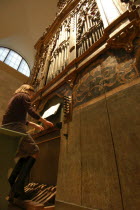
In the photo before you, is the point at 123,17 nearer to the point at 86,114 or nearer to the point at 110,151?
the point at 86,114

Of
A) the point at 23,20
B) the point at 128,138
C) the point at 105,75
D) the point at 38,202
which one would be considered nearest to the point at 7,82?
the point at 23,20

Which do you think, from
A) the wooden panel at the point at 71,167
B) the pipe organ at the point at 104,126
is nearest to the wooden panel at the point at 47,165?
the pipe organ at the point at 104,126

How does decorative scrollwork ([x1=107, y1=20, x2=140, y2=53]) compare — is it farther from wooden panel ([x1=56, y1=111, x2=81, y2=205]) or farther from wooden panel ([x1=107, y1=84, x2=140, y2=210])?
wooden panel ([x1=56, y1=111, x2=81, y2=205])

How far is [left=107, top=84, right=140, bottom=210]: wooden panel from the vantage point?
1085mm

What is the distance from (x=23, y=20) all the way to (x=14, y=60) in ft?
8.44

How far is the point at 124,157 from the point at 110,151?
162mm

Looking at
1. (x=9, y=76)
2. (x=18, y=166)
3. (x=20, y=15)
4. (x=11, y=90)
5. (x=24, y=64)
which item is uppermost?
(x=20, y=15)

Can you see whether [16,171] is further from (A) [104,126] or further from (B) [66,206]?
(A) [104,126]

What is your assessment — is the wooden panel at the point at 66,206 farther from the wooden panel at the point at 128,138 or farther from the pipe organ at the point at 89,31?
the pipe organ at the point at 89,31

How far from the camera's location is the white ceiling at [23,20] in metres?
7.05

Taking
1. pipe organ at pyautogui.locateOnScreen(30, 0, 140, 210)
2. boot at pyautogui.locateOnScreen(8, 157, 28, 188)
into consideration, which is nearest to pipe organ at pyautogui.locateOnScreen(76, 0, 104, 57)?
pipe organ at pyautogui.locateOnScreen(30, 0, 140, 210)

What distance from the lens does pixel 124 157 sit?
4.06 ft

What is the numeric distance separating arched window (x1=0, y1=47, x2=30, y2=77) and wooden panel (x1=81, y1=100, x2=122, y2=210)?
8267mm

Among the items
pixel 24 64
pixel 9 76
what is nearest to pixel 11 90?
pixel 9 76
